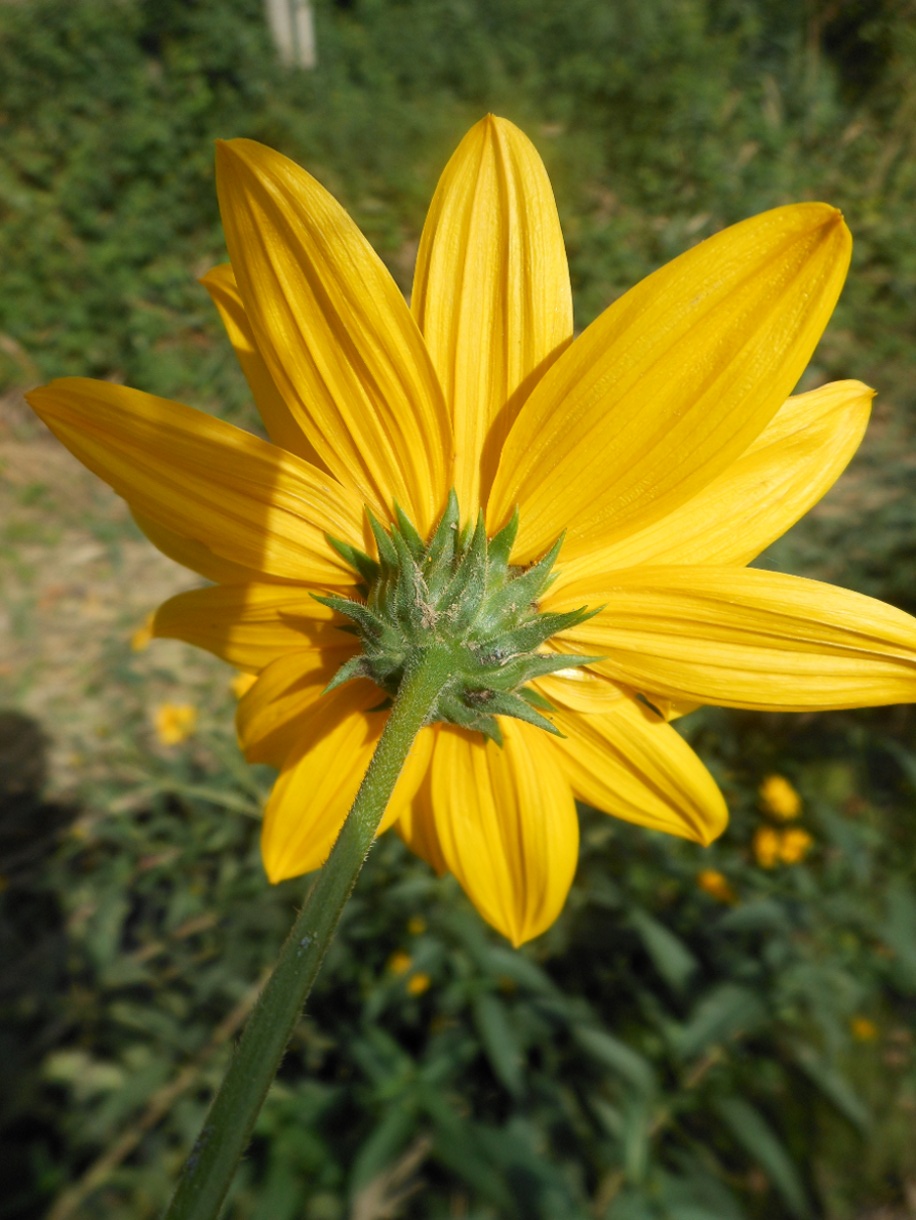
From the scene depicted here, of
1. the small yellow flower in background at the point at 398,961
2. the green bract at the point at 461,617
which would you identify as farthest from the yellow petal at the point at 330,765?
the small yellow flower in background at the point at 398,961

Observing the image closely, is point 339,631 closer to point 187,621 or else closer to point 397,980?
point 187,621

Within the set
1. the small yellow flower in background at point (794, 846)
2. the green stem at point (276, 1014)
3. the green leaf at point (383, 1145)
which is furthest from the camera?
the small yellow flower in background at point (794, 846)

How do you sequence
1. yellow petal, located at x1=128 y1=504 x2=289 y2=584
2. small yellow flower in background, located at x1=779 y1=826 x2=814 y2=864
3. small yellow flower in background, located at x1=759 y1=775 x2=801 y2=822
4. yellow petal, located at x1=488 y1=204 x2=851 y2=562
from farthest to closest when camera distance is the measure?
small yellow flower in background, located at x1=759 y1=775 x2=801 y2=822 → small yellow flower in background, located at x1=779 y1=826 x2=814 y2=864 → yellow petal, located at x1=128 y1=504 x2=289 y2=584 → yellow petal, located at x1=488 y1=204 x2=851 y2=562

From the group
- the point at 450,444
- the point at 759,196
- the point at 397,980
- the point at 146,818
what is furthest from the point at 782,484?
the point at 759,196

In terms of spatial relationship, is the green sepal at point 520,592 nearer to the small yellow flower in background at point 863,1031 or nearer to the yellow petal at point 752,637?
the yellow petal at point 752,637

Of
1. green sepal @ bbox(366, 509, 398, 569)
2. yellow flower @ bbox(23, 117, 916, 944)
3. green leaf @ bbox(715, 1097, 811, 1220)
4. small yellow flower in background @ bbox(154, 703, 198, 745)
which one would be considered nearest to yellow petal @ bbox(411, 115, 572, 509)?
yellow flower @ bbox(23, 117, 916, 944)

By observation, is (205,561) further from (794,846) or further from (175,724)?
(175,724)

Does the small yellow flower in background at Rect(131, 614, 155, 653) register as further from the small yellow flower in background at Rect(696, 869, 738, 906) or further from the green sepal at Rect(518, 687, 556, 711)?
the small yellow flower in background at Rect(696, 869, 738, 906)
